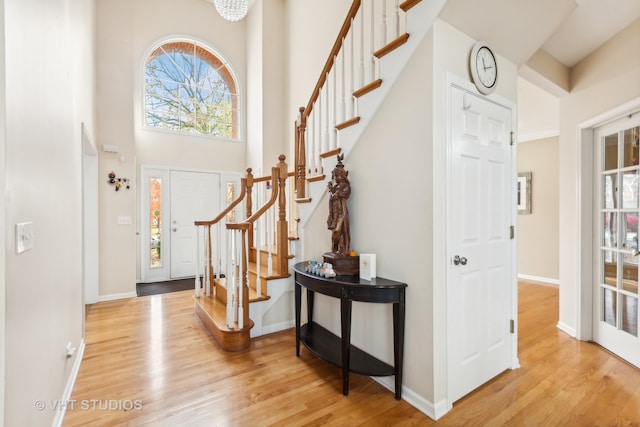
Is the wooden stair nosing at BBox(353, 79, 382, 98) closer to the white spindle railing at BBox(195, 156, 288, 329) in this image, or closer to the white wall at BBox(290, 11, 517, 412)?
the white wall at BBox(290, 11, 517, 412)

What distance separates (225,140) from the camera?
18.6 ft

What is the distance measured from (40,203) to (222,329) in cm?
162

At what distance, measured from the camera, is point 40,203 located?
57.0 inches

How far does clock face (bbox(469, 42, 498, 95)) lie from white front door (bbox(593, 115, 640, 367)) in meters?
1.32

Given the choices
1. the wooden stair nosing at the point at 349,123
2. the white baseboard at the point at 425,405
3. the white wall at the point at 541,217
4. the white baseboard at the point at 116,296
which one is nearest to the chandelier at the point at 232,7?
the wooden stair nosing at the point at 349,123

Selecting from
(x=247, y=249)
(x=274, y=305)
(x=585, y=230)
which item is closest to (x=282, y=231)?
(x=247, y=249)

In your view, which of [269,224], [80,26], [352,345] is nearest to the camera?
[352,345]

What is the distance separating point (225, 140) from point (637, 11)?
5463mm

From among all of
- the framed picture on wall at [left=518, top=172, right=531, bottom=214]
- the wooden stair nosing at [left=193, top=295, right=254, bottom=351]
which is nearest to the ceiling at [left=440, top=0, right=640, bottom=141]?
the wooden stair nosing at [left=193, top=295, right=254, bottom=351]

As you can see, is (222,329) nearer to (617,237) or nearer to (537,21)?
(537,21)

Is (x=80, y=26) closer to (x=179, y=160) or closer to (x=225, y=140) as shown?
(x=179, y=160)

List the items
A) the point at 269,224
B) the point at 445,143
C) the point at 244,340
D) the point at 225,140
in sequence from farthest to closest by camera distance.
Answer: the point at 225,140 → the point at 269,224 → the point at 244,340 → the point at 445,143

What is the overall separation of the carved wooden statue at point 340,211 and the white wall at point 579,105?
2.29 m

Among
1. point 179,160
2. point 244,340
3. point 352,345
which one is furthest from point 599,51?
point 179,160
